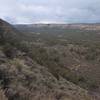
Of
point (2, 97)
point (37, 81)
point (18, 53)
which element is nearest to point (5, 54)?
point (18, 53)

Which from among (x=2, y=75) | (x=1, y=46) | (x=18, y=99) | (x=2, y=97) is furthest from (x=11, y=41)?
(x=2, y=97)

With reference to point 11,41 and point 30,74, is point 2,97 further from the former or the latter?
point 11,41

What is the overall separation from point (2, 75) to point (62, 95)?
1.81m

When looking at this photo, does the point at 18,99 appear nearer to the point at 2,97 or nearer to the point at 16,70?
the point at 2,97

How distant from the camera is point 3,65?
8.07 meters

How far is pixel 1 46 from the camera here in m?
10.7

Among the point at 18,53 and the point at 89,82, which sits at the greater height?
the point at 18,53

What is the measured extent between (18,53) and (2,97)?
5.75 metres

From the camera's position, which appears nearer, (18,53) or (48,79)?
(48,79)

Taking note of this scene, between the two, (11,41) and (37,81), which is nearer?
(37,81)

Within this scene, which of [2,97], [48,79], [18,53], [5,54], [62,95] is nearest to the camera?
[2,97]

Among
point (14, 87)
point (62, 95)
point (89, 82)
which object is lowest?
point (89, 82)

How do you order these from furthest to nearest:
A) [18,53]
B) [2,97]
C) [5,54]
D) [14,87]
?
[18,53] < [5,54] < [14,87] < [2,97]

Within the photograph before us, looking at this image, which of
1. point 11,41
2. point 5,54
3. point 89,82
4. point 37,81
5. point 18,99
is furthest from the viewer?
point 89,82
